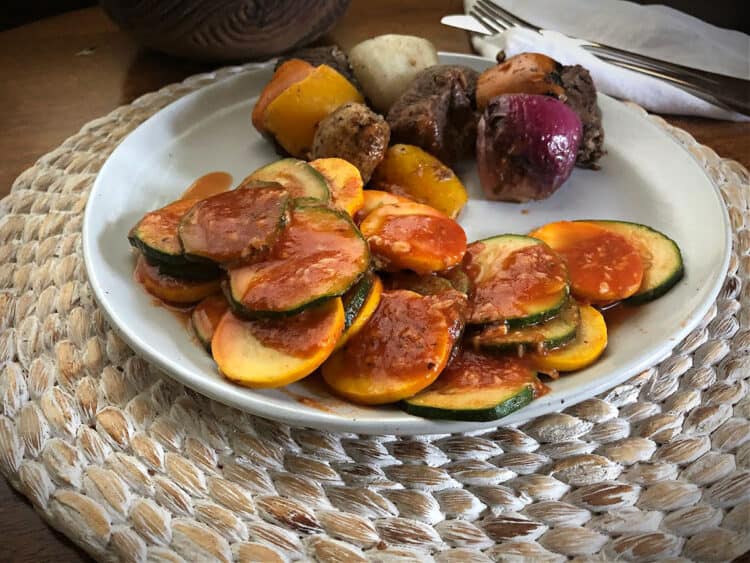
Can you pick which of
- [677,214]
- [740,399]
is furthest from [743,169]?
[740,399]

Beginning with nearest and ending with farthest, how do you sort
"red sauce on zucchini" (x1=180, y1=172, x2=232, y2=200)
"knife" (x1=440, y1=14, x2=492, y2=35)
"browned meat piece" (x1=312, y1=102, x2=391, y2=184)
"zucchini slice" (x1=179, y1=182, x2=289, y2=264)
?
"zucchini slice" (x1=179, y1=182, x2=289, y2=264), "browned meat piece" (x1=312, y1=102, x2=391, y2=184), "red sauce on zucchini" (x1=180, y1=172, x2=232, y2=200), "knife" (x1=440, y1=14, x2=492, y2=35)

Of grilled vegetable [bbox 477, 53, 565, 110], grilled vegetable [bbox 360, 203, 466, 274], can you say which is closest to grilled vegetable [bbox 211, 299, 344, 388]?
grilled vegetable [bbox 360, 203, 466, 274]

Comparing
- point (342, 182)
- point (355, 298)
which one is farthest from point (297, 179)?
point (355, 298)

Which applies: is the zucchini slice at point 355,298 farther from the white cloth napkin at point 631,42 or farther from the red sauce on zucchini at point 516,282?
the white cloth napkin at point 631,42

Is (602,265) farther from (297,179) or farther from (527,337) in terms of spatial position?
(297,179)

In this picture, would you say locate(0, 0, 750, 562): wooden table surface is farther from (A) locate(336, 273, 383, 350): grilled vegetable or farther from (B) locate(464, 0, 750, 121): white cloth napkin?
(A) locate(336, 273, 383, 350): grilled vegetable

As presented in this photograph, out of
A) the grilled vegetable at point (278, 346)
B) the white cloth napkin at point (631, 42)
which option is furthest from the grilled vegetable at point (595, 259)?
the white cloth napkin at point (631, 42)
